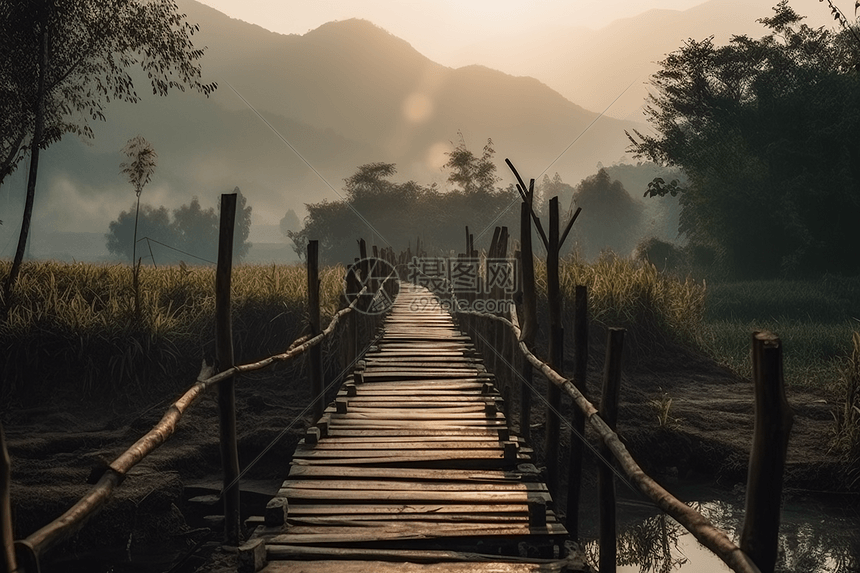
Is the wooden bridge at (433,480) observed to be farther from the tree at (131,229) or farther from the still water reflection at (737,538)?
the tree at (131,229)

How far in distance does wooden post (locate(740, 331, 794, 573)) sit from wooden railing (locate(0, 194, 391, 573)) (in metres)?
2.17

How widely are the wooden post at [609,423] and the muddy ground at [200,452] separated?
2319 mm

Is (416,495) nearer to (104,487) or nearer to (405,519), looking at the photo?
(405,519)

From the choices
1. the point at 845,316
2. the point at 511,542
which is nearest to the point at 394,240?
the point at 845,316

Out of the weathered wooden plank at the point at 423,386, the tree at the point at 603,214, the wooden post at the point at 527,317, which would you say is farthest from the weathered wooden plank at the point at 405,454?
the tree at the point at 603,214

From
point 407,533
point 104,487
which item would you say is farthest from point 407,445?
point 104,487

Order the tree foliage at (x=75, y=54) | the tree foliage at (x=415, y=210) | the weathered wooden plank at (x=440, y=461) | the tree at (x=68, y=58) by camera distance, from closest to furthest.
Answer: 1. the weathered wooden plank at (x=440, y=461)
2. the tree at (x=68, y=58)
3. the tree foliage at (x=75, y=54)
4. the tree foliage at (x=415, y=210)

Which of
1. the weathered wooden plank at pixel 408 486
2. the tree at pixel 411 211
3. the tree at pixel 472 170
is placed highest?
the tree at pixel 472 170

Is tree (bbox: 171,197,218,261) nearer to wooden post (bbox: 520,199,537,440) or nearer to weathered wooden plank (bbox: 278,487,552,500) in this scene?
wooden post (bbox: 520,199,537,440)

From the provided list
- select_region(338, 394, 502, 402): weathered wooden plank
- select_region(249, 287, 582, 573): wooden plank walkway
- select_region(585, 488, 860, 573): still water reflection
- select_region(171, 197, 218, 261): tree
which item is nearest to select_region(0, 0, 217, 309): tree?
select_region(338, 394, 502, 402): weathered wooden plank

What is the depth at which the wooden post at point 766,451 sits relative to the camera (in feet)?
6.75

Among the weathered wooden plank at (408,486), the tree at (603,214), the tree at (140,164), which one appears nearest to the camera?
the weathered wooden plank at (408,486)

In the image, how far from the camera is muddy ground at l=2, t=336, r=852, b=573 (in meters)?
6.30

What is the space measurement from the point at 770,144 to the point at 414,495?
2506 centimetres
